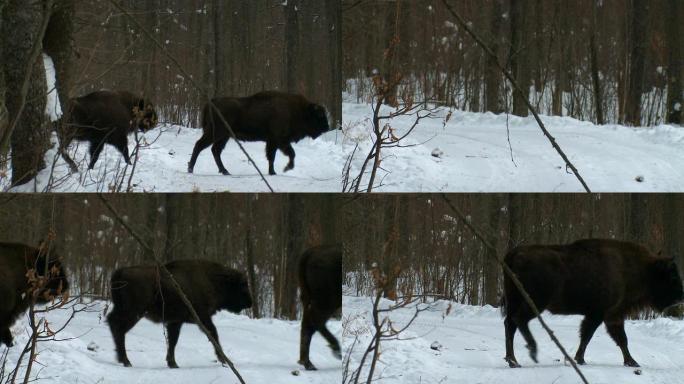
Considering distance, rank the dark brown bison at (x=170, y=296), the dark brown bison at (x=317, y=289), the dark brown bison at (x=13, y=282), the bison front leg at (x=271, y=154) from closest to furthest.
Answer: the dark brown bison at (x=13, y=282), the dark brown bison at (x=170, y=296), the bison front leg at (x=271, y=154), the dark brown bison at (x=317, y=289)

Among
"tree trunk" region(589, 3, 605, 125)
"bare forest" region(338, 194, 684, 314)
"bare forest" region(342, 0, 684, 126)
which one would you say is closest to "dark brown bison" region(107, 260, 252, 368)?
"bare forest" region(338, 194, 684, 314)

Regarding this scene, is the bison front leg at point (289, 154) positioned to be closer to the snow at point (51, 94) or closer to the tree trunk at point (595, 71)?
the snow at point (51, 94)

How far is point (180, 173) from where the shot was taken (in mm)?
4258

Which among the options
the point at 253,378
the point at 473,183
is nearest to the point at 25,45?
the point at 253,378

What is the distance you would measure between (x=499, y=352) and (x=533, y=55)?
1459 millimetres

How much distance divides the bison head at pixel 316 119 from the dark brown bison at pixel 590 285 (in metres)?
1.10

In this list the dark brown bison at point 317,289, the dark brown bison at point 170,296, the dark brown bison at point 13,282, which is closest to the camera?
the dark brown bison at point 13,282

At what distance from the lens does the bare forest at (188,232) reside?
4.23 meters

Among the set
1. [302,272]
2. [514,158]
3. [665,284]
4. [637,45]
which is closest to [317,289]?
[302,272]

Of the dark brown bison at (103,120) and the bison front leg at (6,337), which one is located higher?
the dark brown bison at (103,120)

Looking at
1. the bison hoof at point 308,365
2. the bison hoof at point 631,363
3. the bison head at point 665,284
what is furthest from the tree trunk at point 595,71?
the bison hoof at point 308,365

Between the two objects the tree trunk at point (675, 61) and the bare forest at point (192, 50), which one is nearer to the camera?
the bare forest at point (192, 50)

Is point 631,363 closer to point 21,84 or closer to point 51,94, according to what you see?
point 51,94

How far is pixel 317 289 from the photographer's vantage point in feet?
14.6
